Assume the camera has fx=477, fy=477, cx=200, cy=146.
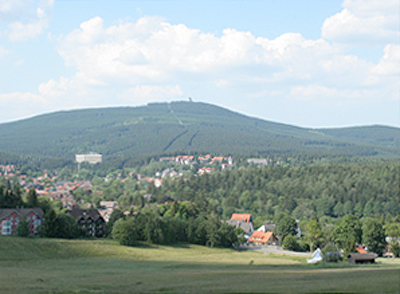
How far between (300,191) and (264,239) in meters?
54.7

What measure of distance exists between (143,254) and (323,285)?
3567cm

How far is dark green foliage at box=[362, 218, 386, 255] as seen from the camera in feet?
250

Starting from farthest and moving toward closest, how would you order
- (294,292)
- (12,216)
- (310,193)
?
(310,193) < (12,216) < (294,292)

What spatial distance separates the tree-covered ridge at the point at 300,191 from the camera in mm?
128125

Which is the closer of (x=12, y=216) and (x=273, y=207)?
(x=12, y=216)

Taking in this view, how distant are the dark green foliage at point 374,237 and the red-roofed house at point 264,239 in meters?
18.3

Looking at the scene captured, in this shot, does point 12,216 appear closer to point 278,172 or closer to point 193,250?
point 193,250

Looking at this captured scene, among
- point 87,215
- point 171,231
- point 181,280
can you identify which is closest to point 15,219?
point 87,215

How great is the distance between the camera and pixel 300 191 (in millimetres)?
141250

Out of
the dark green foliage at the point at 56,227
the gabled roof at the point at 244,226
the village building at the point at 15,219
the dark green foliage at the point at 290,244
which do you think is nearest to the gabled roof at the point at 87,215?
the village building at the point at 15,219

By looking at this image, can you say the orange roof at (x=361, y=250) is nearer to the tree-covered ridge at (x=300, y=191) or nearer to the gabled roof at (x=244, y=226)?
the gabled roof at (x=244, y=226)

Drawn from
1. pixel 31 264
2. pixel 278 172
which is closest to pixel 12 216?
pixel 31 264

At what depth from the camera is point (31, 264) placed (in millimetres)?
45781

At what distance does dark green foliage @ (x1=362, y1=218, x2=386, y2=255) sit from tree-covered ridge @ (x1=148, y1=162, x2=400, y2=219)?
4504 centimetres
